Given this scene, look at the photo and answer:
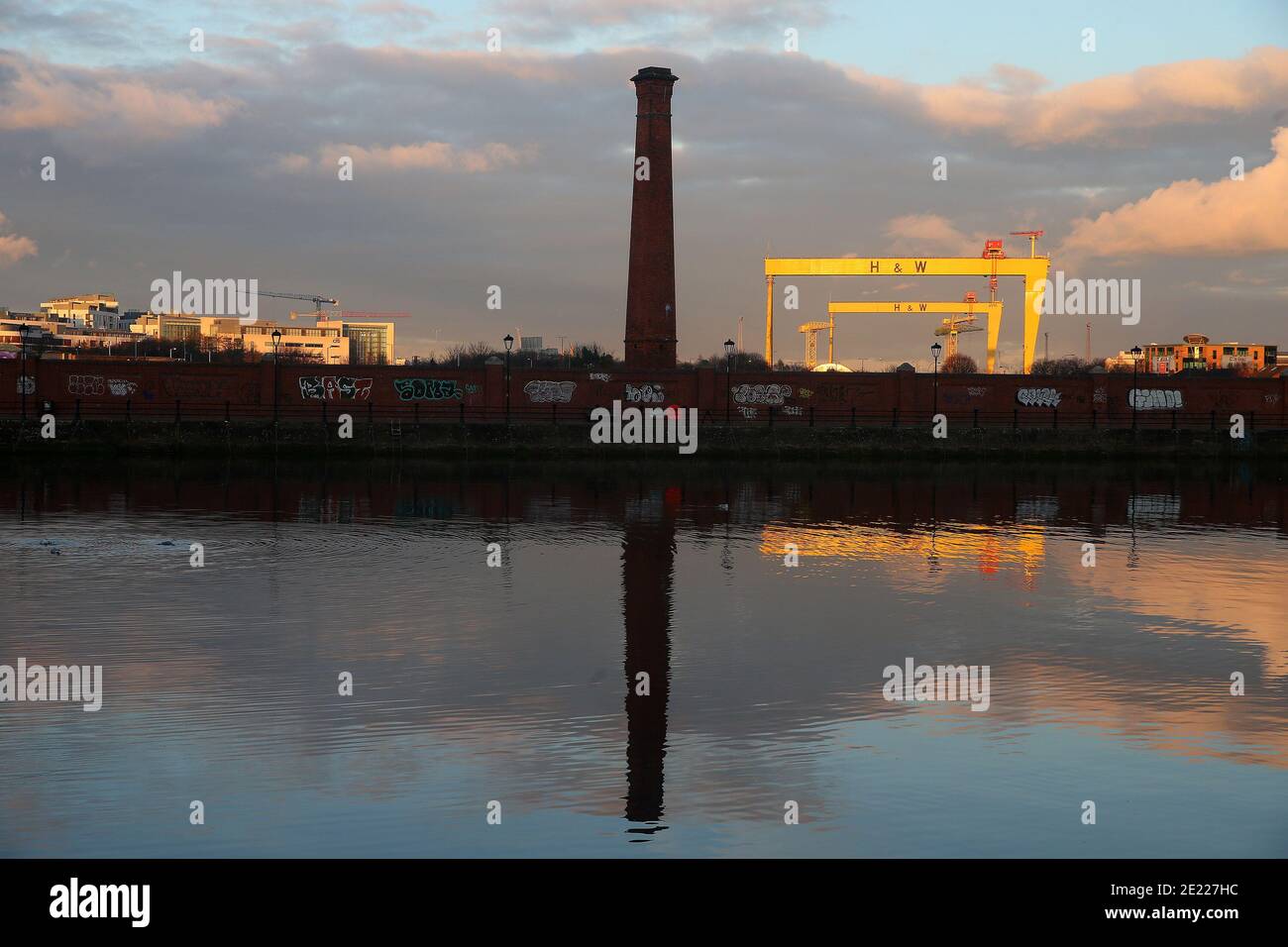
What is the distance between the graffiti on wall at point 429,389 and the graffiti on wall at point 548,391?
2.35 m

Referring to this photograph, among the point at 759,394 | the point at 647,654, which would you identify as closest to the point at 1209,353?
the point at 759,394

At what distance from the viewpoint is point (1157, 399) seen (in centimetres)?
5297

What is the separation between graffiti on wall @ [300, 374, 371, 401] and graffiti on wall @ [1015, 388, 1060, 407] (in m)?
26.2

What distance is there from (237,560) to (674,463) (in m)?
24.8

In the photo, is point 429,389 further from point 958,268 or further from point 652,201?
point 958,268

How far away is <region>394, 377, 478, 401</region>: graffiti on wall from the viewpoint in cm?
4747

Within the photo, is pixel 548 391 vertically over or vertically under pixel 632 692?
over

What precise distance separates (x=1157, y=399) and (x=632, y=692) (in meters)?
48.6

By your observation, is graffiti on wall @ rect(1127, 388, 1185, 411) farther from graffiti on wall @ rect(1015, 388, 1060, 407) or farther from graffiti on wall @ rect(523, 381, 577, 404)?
graffiti on wall @ rect(523, 381, 577, 404)

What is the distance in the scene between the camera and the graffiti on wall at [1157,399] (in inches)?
2080

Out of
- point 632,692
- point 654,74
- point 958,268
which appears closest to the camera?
point 632,692
